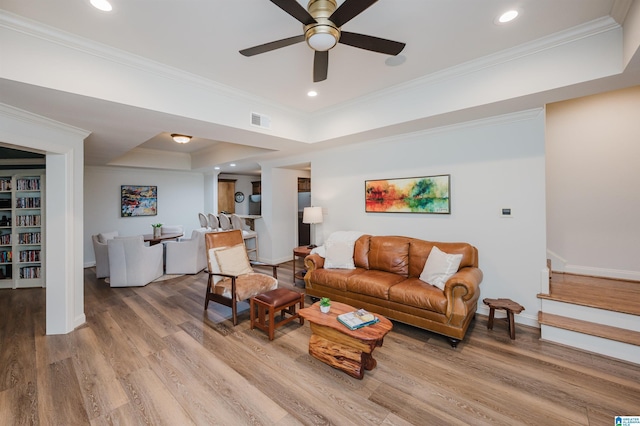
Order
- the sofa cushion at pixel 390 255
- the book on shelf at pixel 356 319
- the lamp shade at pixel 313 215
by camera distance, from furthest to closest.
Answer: the lamp shade at pixel 313 215
the sofa cushion at pixel 390 255
the book on shelf at pixel 356 319

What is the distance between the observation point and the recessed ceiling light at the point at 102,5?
1.92 metres

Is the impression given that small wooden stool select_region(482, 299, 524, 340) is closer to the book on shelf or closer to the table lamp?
the book on shelf

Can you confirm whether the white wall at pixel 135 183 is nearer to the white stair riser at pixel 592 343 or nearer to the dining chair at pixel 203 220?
the dining chair at pixel 203 220

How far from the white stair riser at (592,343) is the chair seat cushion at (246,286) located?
125 inches

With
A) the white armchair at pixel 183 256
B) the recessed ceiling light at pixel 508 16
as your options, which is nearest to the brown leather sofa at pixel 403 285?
the recessed ceiling light at pixel 508 16

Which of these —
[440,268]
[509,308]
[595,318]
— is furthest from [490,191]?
[595,318]

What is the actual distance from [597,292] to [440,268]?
1.85m

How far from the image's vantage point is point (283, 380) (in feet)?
7.49

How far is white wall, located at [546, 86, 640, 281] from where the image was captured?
356 centimetres

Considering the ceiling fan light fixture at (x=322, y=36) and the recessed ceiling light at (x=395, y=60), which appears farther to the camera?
the recessed ceiling light at (x=395, y=60)

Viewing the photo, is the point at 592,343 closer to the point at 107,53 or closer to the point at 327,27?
the point at 327,27

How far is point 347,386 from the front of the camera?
2.21 m

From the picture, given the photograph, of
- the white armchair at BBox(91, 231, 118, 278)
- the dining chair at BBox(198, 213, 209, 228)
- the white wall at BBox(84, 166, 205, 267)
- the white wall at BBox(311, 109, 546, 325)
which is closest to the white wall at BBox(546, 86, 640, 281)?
the white wall at BBox(311, 109, 546, 325)

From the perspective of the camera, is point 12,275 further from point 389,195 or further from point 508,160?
point 508,160
